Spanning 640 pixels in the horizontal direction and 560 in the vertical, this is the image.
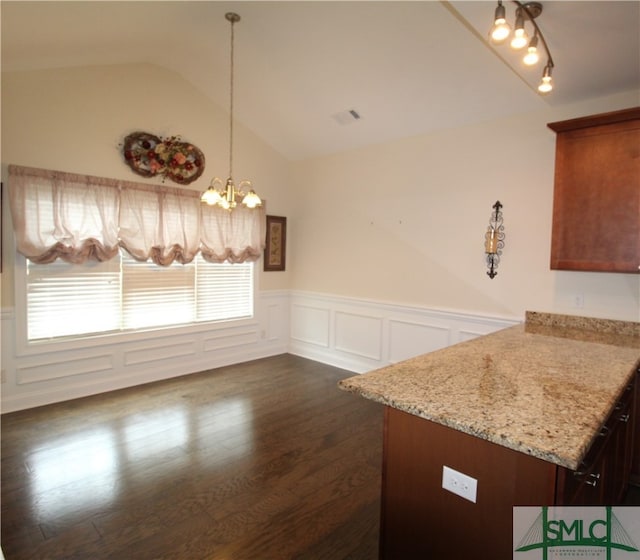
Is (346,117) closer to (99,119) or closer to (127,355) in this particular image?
(99,119)

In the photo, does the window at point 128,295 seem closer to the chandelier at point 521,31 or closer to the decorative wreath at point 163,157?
the decorative wreath at point 163,157

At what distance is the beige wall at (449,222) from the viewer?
10.8 ft

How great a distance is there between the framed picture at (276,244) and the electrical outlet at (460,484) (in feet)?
14.0

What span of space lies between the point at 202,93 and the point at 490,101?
3.11 meters

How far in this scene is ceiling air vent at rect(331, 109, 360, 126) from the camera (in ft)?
13.5

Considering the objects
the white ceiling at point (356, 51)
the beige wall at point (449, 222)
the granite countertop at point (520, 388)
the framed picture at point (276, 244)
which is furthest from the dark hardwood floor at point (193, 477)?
the white ceiling at point (356, 51)

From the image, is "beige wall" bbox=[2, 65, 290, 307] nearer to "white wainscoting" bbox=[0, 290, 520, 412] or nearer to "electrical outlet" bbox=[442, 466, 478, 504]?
"white wainscoting" bbox=[0, 290, 520, 412]

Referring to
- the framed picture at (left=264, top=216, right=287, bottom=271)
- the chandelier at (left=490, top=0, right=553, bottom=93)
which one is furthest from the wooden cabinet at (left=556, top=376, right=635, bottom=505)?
the framed picture at (left=264, top=216, right=287, bottom=271)

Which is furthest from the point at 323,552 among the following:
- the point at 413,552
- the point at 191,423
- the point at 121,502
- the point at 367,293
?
the point at 367,293

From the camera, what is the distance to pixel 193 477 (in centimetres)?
255

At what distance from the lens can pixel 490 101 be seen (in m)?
3.41

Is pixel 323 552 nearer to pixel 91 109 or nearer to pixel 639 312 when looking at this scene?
pixel 639 312

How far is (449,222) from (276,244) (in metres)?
2.44

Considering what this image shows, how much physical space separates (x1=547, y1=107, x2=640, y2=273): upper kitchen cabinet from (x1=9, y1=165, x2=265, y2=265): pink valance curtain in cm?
346
